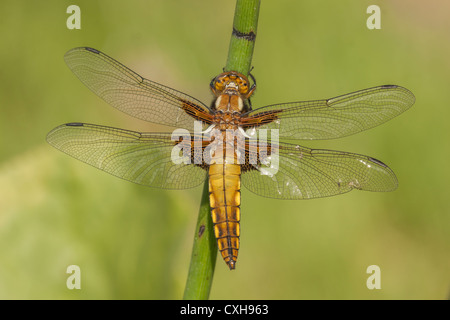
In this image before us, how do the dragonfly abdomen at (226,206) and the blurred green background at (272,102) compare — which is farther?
the blurred green background at (272,102)

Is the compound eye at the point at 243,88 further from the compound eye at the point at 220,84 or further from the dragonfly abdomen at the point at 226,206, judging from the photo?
the dragonfly abdomen at the point at 226,206

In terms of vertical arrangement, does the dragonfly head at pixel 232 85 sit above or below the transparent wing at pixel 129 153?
above

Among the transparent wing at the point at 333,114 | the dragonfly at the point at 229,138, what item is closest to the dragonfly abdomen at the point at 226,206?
the dragonfly at the point at 229,138

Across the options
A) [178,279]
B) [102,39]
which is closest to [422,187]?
[178,279]

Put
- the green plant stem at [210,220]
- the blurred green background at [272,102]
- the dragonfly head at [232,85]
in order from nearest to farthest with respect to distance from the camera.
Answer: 1. the green plant stem at [210,220]
2. the dragonfly head at [232,85]
3. the blurred green background at [272,102]

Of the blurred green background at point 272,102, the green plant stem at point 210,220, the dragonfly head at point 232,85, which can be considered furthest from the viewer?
the blurred green background at point 272,102

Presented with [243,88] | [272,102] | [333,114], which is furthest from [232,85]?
[272,102]

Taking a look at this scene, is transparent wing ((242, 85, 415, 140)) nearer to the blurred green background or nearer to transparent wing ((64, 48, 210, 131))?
transparent wing ((64, 48, 210, 131))
